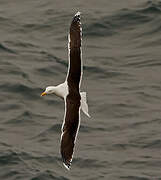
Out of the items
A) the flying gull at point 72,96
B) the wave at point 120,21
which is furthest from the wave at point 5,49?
the flying gull at point 72,96

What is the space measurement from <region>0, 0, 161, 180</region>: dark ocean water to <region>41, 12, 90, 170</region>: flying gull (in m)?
2.57

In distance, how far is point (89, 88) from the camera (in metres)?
19.1

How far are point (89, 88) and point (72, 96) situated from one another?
5333 millimetres

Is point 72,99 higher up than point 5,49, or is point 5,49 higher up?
point 72,99

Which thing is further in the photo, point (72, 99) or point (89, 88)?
point (89, 88)

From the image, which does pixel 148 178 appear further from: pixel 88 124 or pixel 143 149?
pixel 88 124

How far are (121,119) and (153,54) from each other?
9.65 ft

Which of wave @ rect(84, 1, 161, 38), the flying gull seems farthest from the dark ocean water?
the flying gull

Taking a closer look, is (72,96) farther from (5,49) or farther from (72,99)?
(5,49)

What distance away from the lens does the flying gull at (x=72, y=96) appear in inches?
517

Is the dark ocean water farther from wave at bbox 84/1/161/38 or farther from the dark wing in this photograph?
the dark wing

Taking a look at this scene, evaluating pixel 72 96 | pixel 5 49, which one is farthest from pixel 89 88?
pixel 72 96

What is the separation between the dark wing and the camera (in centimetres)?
1312

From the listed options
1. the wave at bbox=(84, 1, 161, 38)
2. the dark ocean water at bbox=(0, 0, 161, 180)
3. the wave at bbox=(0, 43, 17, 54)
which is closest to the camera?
the dark ocean water at bbox=(0, 0, 161, 180)
